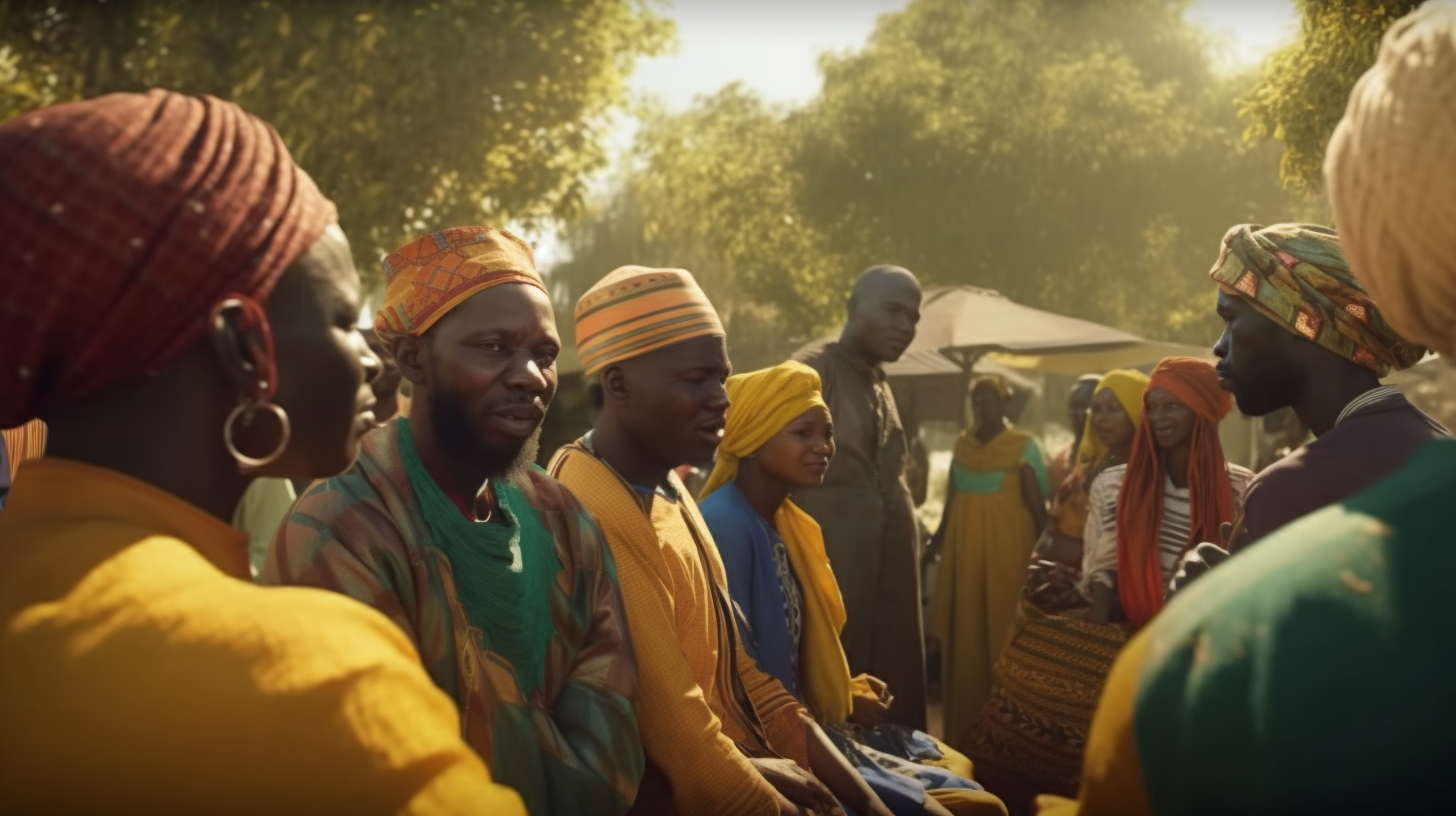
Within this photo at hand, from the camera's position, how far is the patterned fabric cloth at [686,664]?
341cm

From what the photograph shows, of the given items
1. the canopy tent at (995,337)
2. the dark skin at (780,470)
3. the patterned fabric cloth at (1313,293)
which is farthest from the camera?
the canopy tent at (995,337)

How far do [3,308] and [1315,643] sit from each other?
5.45 feet

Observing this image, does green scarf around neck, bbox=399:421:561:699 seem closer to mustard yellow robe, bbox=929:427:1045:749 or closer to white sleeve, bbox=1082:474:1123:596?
white sleeve, bbox=1082:474:1123:596

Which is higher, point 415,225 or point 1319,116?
point 1319,116

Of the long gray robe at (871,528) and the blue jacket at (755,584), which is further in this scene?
the long gray robe at (871,528)

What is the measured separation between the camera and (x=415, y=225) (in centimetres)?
1267

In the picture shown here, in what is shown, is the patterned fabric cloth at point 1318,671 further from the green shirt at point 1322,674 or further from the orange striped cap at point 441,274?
the orange striped cap at point 441,274

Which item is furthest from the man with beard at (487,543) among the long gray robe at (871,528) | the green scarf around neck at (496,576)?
the long gray robe at (871,528)

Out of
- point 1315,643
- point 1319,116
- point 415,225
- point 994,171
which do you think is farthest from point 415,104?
point 994,171

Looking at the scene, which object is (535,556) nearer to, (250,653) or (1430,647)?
(250,653)

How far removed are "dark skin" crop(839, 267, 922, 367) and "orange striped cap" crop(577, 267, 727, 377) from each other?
3.08 meters

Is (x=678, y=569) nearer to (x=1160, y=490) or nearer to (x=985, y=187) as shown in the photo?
(x=1160, y=490)

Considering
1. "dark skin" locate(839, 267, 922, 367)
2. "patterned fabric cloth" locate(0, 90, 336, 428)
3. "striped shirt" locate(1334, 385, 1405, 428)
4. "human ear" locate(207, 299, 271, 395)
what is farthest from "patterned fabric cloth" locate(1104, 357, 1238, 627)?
"patterned fabric cloth" locate(0, 90, 336, 428)

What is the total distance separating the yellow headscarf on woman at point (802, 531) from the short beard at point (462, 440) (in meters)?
1.74
